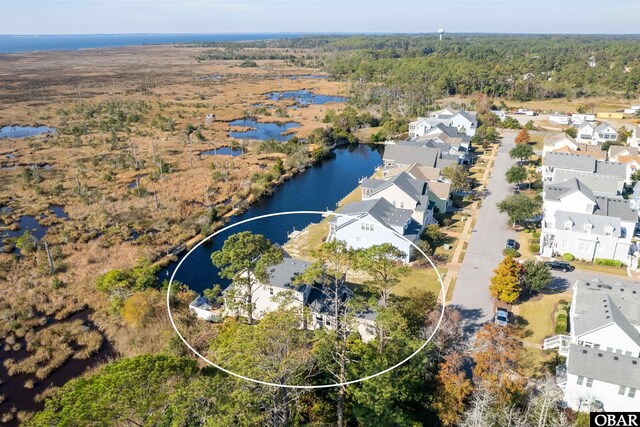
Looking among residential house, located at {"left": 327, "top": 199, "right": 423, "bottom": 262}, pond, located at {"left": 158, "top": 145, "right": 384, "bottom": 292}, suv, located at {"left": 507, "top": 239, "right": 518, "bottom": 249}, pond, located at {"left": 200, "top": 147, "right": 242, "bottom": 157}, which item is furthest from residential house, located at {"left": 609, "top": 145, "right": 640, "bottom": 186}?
pond, located at {"left": 200, "top": 147, "right": 242, "bottom": 157}

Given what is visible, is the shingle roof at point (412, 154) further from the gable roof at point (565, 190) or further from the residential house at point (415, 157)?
the gable roof at point (565, 190)

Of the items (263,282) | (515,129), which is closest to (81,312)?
(263,282)

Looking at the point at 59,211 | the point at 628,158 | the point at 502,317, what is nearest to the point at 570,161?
the point at 628,158

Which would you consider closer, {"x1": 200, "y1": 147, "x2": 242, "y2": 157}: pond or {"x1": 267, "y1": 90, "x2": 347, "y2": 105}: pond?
{"x1": 200, "y1": 147, "x2": 242, "y2": 157}: pond

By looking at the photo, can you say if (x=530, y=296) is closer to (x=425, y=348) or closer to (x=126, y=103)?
(x=425, y=348)

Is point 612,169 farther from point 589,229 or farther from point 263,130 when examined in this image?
point 263,130

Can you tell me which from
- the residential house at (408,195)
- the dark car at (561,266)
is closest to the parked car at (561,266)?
the dark car at (561,266)

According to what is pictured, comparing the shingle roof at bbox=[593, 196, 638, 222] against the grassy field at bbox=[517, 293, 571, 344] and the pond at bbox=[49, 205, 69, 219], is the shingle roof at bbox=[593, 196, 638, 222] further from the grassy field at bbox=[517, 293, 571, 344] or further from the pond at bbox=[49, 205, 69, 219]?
the pond at bbox=[49, 205, 69, 219]
